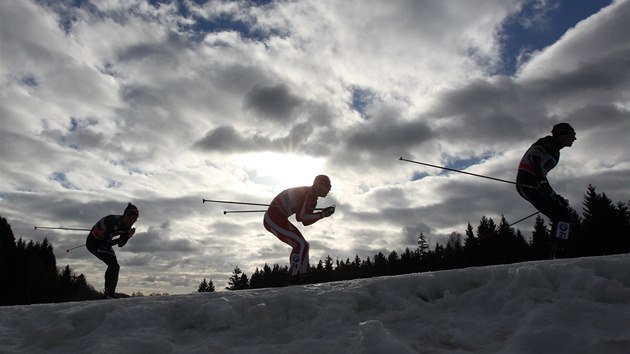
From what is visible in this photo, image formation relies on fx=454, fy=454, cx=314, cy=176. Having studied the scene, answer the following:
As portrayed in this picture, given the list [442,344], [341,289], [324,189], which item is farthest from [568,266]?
[324,189]

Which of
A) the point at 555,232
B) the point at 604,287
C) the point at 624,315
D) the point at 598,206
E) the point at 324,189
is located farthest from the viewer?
the point at 598,206

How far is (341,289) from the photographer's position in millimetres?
4746

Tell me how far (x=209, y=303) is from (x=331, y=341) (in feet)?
4.78

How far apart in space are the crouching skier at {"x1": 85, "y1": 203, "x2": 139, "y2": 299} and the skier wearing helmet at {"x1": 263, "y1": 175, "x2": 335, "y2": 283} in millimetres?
3578

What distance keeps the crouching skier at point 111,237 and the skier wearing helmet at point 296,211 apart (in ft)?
11.7

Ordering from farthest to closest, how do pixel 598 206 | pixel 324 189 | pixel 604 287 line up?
pixel 598 206, pixel 324 189, pixel 604 287

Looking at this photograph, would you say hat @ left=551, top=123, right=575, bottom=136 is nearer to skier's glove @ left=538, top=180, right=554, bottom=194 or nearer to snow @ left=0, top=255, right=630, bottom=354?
skier's glove @ left=538, top=180, right=554, bottom=194

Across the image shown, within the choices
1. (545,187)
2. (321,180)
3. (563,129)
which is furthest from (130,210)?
(563,129)

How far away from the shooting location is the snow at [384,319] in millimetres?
3447

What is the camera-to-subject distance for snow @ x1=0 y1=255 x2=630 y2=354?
345 centimetres

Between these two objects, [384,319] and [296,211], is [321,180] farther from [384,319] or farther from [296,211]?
[384,319]

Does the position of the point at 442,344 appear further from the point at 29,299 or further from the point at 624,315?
the point at 29,299

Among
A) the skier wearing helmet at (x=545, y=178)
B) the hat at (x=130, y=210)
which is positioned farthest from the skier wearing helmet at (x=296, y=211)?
the skier wearing helmet at (x=545, y=178)

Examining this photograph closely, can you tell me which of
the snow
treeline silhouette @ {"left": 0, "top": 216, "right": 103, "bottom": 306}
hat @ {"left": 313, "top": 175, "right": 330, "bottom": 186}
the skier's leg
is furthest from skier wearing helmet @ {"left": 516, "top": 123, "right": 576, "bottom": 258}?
treeline silhouette @ {"left": 0, "top": 216, "right": 103, "bottom": 306}
